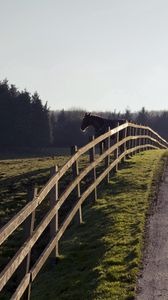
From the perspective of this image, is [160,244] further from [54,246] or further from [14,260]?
[14,260]

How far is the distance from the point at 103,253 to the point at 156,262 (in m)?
1.09

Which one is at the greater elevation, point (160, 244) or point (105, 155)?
point (105, 155)

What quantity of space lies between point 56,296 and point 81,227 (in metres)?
3.67

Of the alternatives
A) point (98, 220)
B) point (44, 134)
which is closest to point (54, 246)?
point (98, 220)

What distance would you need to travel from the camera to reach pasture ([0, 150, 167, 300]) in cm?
793

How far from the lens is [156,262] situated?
8734 mm

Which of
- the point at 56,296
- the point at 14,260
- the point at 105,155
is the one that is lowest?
the point at 56,296

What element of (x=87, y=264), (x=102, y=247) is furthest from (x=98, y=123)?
(x=87, y=264)

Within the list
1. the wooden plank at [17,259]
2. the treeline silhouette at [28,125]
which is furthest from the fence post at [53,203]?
the treeline silhouette at [28,125]

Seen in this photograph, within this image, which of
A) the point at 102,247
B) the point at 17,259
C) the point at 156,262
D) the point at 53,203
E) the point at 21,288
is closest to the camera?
the point at 17,259

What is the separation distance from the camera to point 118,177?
1692cm

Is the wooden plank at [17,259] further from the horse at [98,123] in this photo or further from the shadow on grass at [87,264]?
the horse at [98,123]

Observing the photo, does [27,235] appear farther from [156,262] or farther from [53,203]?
[156,262]

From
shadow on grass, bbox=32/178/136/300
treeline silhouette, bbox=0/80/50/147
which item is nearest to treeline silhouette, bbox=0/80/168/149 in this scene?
treeline silhouette, bbox=0/80/50/147
